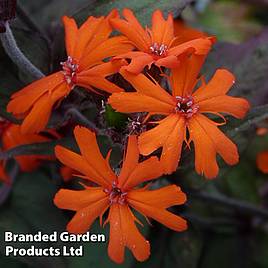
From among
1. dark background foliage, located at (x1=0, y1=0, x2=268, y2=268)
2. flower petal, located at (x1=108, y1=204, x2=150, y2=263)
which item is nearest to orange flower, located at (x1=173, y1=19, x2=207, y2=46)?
dark background foliage, located at (x1=0, y1=0, x2=268, y2=268)

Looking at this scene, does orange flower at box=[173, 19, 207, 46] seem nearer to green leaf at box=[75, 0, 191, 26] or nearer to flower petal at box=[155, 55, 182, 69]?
green leaf at box=[75, 0, 191, 26]

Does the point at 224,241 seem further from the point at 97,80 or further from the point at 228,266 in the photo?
the point at 97,80

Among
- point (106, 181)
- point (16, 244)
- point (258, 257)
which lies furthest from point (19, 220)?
point (258, 257)

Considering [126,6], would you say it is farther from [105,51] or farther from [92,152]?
[92,152]

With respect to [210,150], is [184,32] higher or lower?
higher

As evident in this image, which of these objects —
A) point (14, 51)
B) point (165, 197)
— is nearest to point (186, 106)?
point (165, 197)

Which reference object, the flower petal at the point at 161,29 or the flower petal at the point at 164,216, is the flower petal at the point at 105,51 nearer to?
the flower petal at the point at 161,29

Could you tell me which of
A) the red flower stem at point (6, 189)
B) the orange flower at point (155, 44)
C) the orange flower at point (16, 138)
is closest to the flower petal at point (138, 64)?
the orange flower at point (155, 44)
